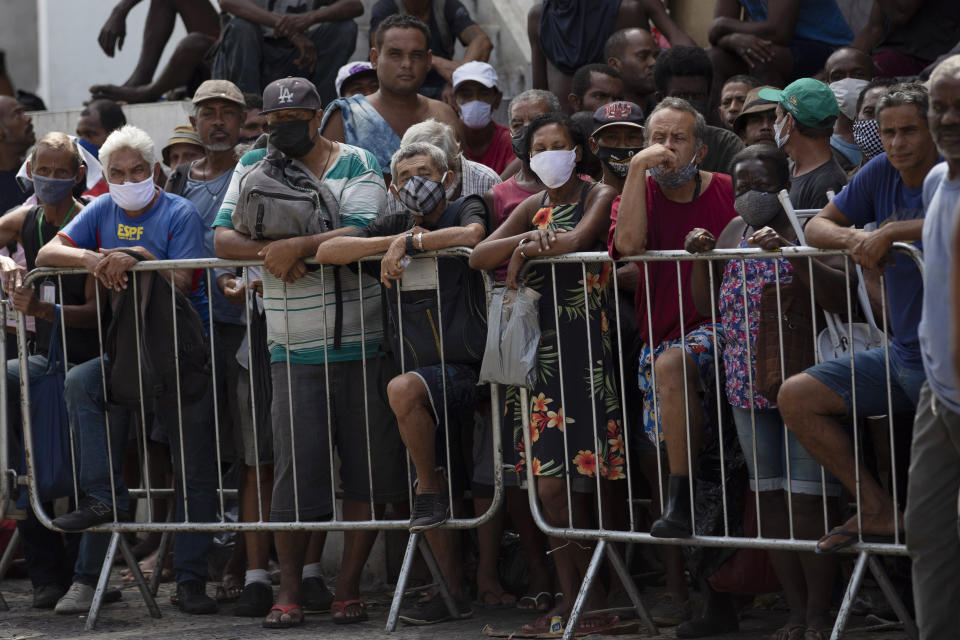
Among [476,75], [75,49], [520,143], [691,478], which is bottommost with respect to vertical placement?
[691,478]

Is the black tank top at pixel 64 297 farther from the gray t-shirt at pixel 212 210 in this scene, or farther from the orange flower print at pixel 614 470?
the orange flower print at pixel 614 470

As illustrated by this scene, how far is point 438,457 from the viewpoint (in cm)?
640

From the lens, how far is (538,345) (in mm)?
5984

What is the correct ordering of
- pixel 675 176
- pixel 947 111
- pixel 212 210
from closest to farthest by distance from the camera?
pixel 947 111 < pixel 675 176 < pixel 212 210

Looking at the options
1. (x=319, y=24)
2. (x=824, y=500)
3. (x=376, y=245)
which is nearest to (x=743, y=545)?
(x=824, y=500)

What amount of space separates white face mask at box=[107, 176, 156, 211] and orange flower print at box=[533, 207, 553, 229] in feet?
6.75

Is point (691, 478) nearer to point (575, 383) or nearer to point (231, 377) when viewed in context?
point (575, 383)

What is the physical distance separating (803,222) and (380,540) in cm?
278

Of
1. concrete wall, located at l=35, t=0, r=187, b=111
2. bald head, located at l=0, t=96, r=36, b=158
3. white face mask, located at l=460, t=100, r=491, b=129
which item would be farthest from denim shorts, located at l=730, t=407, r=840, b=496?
concrete wall, located at l=35, t=0, r=187, b=111

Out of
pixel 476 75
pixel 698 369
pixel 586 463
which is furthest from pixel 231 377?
pixel 698 369

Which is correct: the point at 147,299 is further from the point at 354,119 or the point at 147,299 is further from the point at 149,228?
the point at 354,119

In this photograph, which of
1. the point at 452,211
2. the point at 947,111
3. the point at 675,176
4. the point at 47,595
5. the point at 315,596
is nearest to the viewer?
the point at 947,111

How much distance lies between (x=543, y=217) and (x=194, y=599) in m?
2.54

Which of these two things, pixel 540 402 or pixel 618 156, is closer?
pixel 540 402
